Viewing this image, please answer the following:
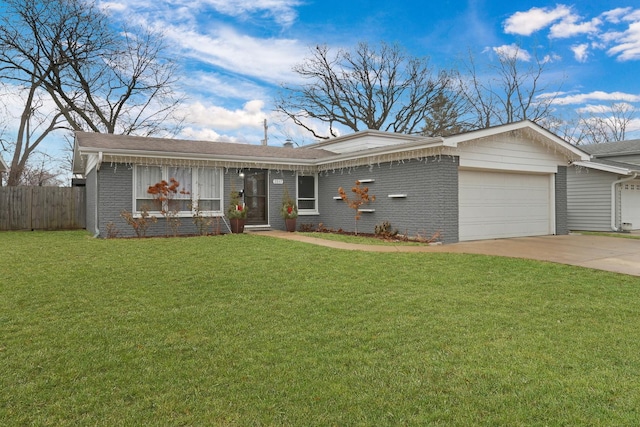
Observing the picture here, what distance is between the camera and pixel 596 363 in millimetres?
3383

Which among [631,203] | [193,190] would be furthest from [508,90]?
[193,190]

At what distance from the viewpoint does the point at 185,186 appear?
12.9m

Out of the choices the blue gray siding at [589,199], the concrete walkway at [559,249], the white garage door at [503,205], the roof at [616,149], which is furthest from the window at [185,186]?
the roof at [616,149]

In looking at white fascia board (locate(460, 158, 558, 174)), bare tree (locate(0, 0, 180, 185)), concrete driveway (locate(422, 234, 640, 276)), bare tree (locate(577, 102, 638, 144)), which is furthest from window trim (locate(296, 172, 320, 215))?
bare tree (locate(577, 102, 638, 144))

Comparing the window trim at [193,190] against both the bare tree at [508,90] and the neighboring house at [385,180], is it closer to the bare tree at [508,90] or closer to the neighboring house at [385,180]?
the neighboring house at [385,180]

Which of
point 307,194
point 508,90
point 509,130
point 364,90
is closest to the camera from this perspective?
point 509,130

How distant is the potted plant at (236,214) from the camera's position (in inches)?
498

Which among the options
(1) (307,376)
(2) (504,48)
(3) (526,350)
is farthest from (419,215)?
(2) (504,48)

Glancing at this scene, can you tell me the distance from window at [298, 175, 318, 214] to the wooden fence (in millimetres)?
8200

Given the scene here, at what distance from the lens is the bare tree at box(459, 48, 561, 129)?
30734 millimetres

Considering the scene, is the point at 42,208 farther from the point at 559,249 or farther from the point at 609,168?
the point at 609,168

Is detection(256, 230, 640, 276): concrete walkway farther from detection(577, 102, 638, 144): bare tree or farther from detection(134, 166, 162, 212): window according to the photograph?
detection(577, 102, 638, 144): bare tree

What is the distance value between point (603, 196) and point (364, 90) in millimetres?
19895

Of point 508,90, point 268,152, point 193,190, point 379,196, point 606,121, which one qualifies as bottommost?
point 379,196
